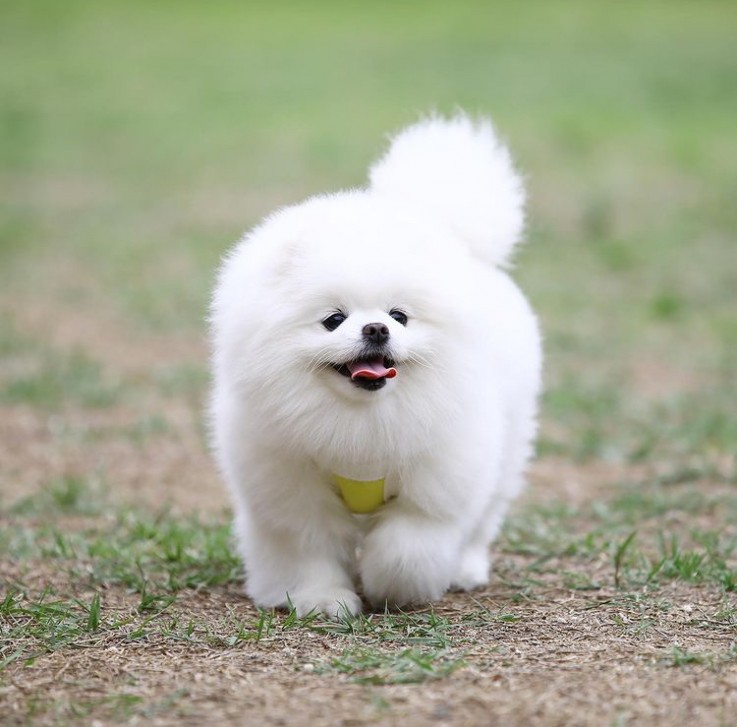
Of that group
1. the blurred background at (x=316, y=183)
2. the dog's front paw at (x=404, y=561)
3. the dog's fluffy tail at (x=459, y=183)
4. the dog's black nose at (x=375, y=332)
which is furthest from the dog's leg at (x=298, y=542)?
the blurred background at (x=316, y=183)

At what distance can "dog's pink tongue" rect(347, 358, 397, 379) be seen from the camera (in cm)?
389

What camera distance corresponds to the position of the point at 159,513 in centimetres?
600

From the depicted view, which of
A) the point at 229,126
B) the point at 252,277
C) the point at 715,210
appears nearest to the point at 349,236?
the point at 252,277

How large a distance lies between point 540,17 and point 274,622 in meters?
23.9

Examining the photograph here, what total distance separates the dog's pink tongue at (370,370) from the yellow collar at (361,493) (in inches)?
18.5

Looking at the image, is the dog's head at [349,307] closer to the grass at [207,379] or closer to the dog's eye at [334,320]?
the dog's eye at [334,320]

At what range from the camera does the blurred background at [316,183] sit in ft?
25.4

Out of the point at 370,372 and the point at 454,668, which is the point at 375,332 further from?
the point at 454,668

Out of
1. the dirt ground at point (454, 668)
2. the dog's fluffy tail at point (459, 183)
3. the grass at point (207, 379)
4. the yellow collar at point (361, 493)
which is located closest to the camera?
the dirt ground at point (454, 668)

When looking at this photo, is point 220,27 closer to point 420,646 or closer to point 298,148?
point 298,148

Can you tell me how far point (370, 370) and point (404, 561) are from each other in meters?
0.77

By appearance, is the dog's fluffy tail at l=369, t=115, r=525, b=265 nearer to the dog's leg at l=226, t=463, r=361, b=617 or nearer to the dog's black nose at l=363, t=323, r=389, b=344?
the dog's black nose at l=363, t=323, r=389, b=344

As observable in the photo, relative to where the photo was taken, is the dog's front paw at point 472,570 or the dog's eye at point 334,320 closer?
the dog's eye at point 334,320

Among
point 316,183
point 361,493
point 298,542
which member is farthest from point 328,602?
point 316,183
